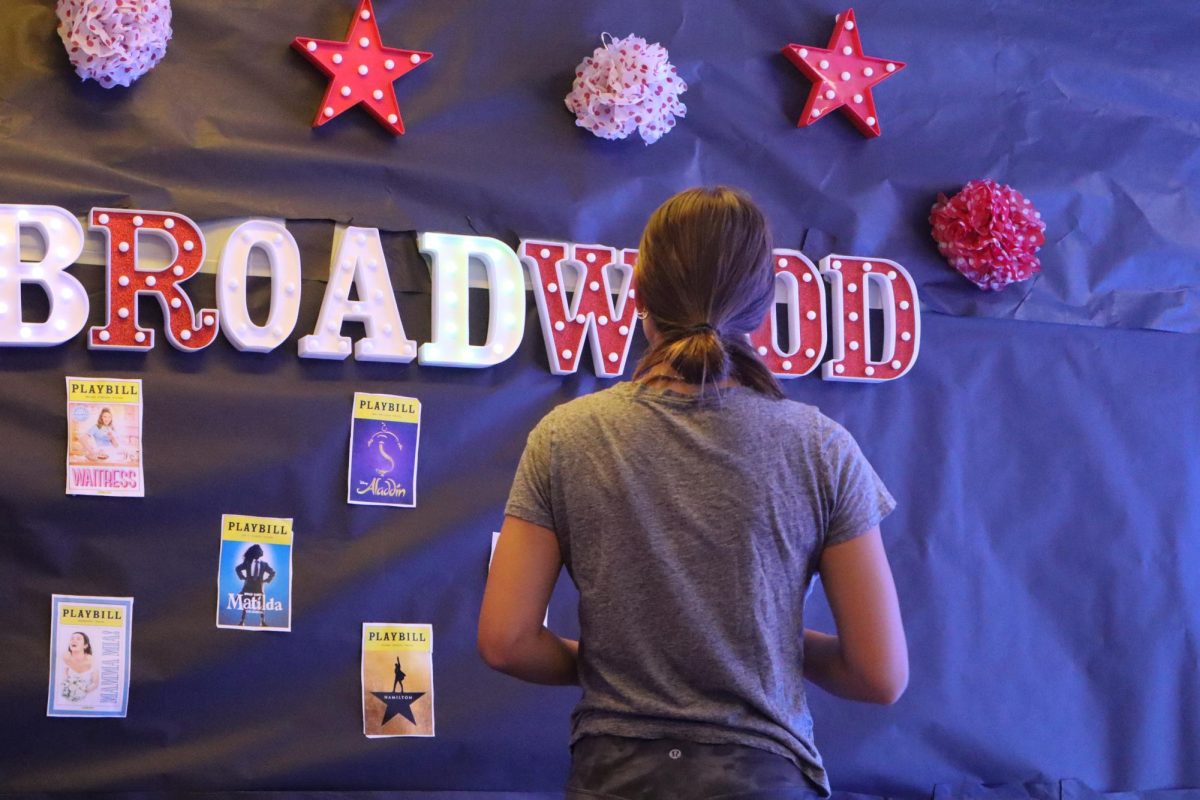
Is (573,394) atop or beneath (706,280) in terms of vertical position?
beneath

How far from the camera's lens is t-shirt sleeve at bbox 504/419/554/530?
1563mm

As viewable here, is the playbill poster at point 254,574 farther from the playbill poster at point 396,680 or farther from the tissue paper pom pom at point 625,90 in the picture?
the tissue paper pom pom at point 625,90

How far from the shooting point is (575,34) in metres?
3.07

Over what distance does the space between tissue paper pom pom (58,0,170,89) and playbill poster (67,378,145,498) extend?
2.09ft

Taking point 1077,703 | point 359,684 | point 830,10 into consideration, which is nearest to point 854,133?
point 830,10

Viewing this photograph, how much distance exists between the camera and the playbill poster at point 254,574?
2.68 meters

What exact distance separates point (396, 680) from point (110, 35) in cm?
147

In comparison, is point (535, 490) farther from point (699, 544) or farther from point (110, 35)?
point (110, 35)

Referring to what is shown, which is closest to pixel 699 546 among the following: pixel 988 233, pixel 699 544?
pixel 699 544

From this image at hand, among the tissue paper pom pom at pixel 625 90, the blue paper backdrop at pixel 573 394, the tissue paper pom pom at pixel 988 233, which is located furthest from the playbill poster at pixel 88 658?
the tissue paper pom pom at pixel 988 233

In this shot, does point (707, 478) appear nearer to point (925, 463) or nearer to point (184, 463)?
point (184, 463)

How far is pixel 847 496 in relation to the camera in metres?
1.53

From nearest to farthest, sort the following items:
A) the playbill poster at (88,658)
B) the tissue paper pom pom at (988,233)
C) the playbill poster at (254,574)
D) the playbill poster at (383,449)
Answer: the playbill poster at (88,658)
the playbill poster at (254,574)
the playbill poster at (383,449)
the tissue paper pom pom at (988,233)

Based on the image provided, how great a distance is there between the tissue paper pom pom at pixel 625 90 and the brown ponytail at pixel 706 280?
4.82 ft
